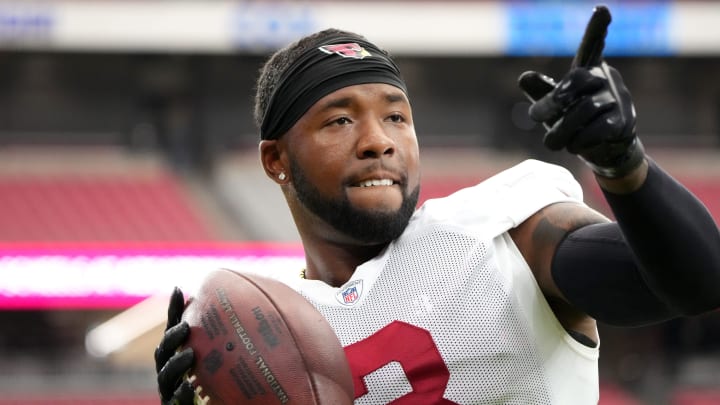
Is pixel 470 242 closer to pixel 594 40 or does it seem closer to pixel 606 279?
pixel 606 279

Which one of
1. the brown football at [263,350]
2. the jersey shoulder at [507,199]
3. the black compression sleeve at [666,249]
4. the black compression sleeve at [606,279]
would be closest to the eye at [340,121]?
the jersey shoulder at [507,199]

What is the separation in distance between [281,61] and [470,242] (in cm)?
55

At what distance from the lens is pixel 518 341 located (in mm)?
1575

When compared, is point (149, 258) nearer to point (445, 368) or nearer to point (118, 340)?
point (118, 340)

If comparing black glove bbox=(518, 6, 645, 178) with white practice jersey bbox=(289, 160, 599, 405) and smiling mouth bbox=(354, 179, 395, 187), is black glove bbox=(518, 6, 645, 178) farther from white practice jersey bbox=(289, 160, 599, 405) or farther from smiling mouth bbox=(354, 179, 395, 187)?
smiling mouth bbox=(354, 179, 395, 187)

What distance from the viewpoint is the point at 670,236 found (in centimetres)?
126

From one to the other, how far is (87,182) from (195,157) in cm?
114

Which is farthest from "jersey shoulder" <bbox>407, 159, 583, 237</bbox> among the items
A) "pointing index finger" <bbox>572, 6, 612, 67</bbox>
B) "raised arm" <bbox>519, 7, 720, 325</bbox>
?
"pointing index finger" <bbox>572, 6, 612, 67</bbox>

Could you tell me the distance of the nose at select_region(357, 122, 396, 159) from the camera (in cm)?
171

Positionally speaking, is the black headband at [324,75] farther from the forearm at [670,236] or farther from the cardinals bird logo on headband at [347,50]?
the forearm at [670,236]

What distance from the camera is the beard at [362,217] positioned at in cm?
172

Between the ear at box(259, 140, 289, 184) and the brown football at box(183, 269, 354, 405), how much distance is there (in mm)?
393

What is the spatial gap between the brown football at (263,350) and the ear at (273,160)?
393mm

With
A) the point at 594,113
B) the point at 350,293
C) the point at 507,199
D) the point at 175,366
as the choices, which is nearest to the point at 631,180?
the point at 594,113
